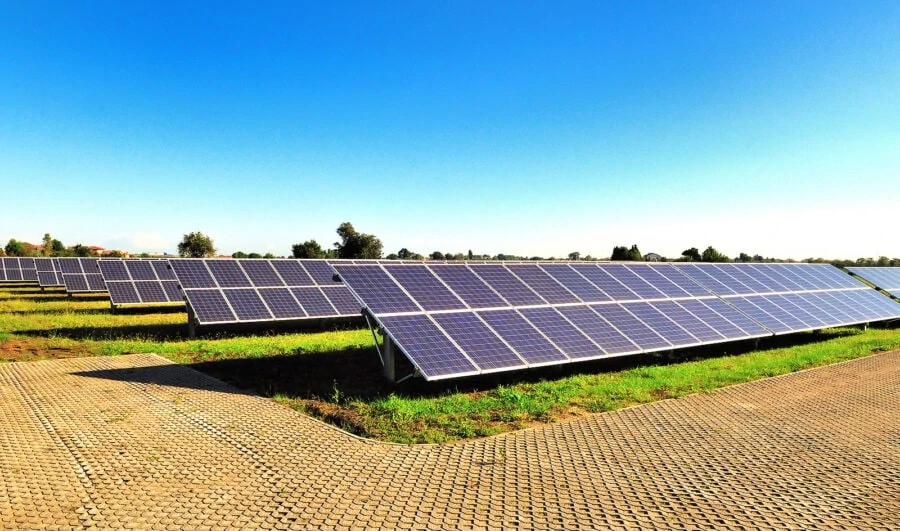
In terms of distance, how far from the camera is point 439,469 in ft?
30.1

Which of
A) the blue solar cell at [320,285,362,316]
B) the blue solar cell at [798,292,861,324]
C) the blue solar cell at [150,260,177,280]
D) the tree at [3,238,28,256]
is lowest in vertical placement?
the blue solar cell at [798,292,861,324]

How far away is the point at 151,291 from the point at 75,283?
13.4 m

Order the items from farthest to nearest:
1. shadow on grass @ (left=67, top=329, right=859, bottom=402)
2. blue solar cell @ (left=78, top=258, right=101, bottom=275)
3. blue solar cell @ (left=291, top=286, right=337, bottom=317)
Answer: blue solar cell @ (left=78, top=258, right=101, bottom=275), blue solar cell @ (left=291, top=286, right=337, bottom=317), shadow on grass @ (left=67, top=329, right=859, bottom=402)

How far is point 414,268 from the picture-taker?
1892cm

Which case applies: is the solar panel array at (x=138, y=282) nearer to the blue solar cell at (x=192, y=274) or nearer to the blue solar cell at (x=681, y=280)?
the blue solar cell at (x=192, y=274)

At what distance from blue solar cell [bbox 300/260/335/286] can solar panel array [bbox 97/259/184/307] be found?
8.31 metres

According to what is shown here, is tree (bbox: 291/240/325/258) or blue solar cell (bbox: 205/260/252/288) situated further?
tree (bbox: 291/240/325/258)

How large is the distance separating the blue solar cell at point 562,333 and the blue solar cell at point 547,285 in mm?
1369

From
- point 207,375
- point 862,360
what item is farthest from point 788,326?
point 207,375

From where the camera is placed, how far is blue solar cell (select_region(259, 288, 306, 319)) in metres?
25.5

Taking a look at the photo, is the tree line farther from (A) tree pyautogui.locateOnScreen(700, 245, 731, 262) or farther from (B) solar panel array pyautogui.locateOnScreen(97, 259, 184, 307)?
(B) solar panel array pyautogui.locateOnScreen(97, 259, 184, 307)

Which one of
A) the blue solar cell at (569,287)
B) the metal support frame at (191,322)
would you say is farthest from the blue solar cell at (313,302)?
the blue solar cell at (569,287)

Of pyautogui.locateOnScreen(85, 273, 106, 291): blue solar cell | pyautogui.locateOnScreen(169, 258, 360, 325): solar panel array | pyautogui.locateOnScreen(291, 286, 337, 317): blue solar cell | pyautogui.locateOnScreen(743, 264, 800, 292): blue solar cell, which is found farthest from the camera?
pyautogui.locateOnScreen(85, 273, 106, 291): blue solar cell

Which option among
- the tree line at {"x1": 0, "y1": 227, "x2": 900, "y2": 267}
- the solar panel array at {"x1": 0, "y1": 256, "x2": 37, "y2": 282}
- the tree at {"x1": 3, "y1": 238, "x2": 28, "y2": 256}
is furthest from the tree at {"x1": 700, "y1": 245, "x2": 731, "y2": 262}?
the tree at {"x1": 3, "y1": 238, "x2": 28, "y2": 256}
